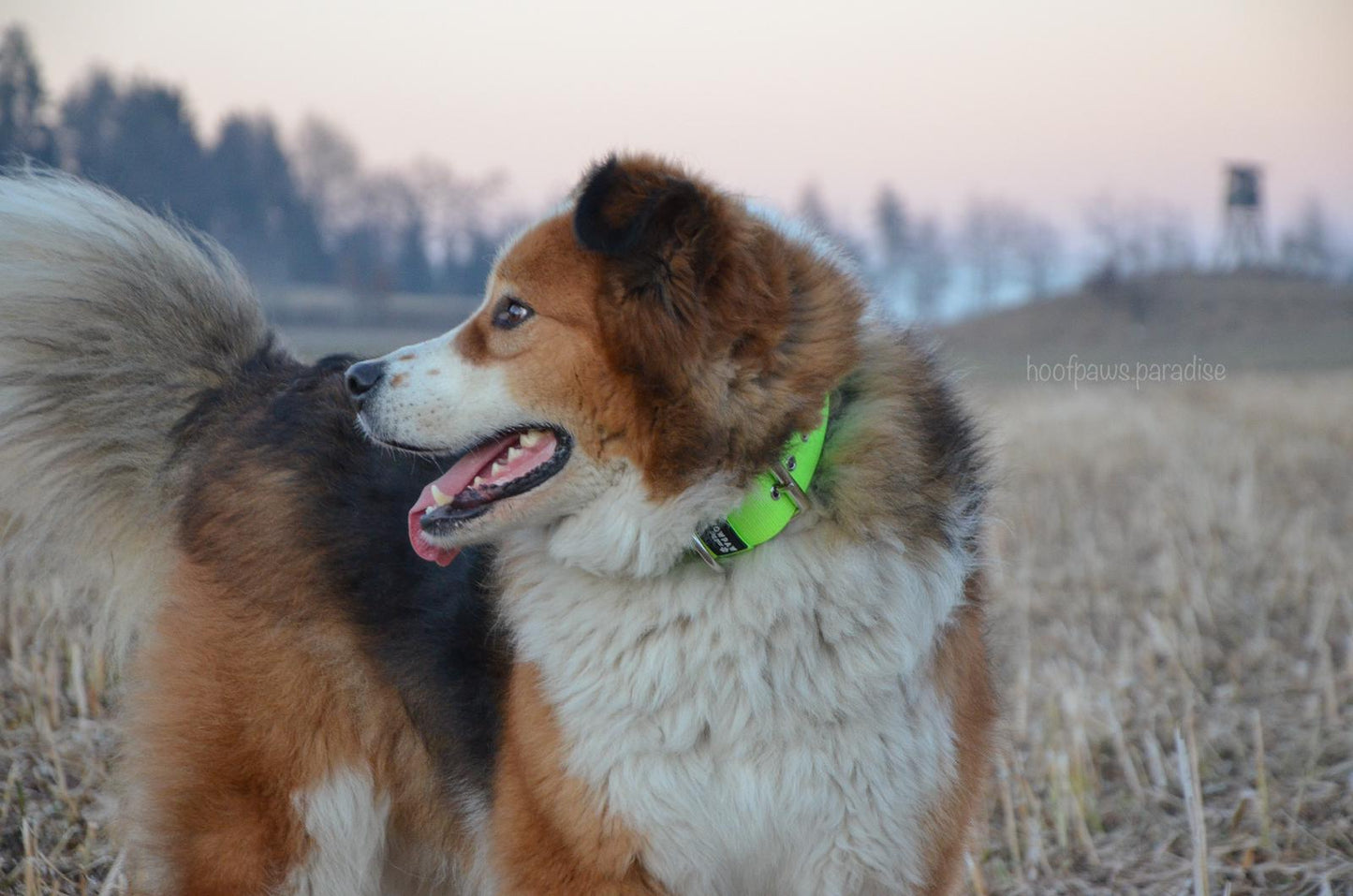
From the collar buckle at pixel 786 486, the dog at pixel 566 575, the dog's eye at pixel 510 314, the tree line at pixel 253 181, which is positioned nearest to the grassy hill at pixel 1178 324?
the tree line at pixel 253 181

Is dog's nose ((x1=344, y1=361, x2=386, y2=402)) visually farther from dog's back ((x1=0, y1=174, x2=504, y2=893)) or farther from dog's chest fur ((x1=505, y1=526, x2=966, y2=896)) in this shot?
dog's chest fur ((x1=505, y1=526, x2=966, y2=896))

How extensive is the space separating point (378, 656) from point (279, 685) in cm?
26

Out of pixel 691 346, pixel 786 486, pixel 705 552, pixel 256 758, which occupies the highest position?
pixel 691 346

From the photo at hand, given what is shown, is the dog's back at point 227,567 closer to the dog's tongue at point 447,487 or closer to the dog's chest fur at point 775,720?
the dog's tongue at point 447,487

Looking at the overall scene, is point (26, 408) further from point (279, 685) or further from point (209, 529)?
point (279, 685)

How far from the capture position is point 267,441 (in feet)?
10.5

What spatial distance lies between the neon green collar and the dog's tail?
178cm

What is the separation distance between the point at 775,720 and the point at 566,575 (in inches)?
24.7

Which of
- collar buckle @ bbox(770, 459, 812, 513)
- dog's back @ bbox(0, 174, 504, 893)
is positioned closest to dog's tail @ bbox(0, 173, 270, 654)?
dog's back @ bbox(0, 174, 504, 893)

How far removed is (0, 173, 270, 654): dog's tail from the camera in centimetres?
328

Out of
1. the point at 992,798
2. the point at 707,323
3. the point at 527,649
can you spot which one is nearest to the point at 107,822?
the point at 527,649

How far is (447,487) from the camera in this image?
2729 millimetres

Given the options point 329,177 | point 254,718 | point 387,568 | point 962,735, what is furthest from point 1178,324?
point 254,718

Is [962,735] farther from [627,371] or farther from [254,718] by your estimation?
[254,718]
